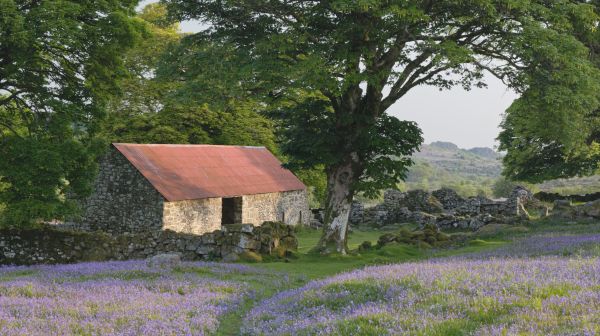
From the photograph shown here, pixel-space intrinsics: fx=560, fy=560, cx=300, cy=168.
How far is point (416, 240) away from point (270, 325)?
17907 mm

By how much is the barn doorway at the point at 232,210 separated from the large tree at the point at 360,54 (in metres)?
13.6

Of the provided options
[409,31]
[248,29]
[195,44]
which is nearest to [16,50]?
[195,44]

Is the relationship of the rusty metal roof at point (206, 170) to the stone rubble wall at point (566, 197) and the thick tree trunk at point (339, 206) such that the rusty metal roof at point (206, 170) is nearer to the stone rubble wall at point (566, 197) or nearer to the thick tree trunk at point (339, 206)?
the thick tree trunk at point (339, 206)

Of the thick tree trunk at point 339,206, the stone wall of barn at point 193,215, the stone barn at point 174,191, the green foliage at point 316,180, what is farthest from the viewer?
the green foliage at point 316,180

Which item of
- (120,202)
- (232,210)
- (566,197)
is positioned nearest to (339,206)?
(120,202)

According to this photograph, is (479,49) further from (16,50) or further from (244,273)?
(16,50)

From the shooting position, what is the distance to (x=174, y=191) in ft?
99.7

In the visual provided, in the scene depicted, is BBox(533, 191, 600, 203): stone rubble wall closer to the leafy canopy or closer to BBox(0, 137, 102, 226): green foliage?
the leafy canopy

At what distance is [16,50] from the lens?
64.6 ft

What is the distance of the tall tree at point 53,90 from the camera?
757 inches

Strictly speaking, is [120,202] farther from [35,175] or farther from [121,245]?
[35,175]

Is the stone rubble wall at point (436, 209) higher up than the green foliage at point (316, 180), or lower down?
lower down

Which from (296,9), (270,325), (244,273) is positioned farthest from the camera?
(296,9)

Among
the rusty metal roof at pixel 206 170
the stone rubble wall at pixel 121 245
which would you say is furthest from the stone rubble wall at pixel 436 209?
the stone rubble wall at pixel 121 245
